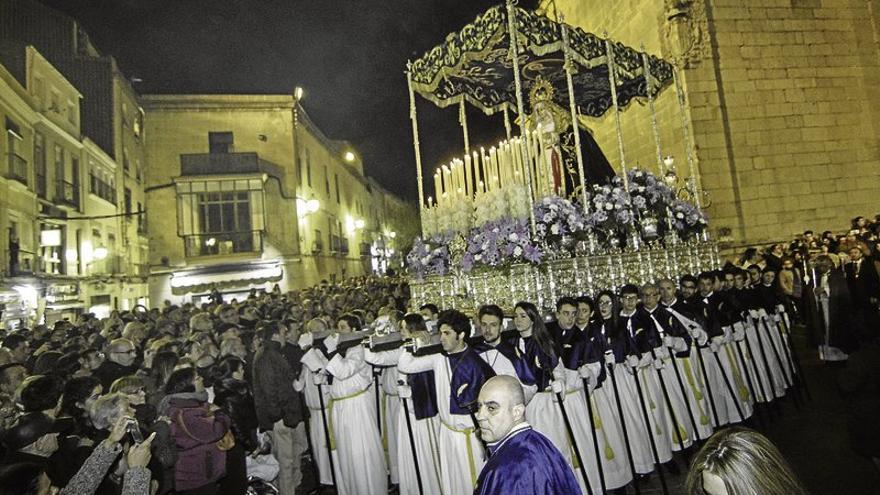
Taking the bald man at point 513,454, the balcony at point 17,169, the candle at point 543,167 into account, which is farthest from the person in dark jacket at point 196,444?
the balcony at point 17,169

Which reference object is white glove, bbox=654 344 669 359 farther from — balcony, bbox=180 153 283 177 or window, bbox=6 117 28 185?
balcony, bbox=180 153 283 177

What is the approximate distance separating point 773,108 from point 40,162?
2433cm

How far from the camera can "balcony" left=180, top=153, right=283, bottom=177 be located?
26672 millimetres

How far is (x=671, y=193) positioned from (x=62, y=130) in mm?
22099

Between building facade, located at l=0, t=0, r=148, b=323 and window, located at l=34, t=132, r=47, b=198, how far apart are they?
0.12 ft

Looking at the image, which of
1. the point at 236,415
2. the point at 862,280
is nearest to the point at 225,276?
the point at 236,415

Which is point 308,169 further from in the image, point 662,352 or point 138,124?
point 662,352

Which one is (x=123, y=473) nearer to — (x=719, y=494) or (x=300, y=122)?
(x=719, y=494)

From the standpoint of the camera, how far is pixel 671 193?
32.6 ft

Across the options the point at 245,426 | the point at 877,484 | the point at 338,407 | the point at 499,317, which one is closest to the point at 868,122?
the point at 877,484

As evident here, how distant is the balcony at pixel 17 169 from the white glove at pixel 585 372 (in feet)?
62.5

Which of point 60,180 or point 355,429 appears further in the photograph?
point 60,180

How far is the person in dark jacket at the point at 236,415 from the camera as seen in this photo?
3.88 m

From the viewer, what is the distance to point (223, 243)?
2653 cm
